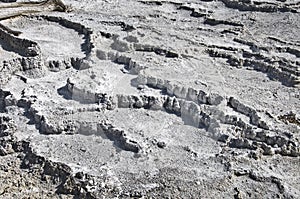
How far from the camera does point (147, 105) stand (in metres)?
14.4

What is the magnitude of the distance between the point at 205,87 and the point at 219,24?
668 cm

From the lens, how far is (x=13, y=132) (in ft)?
42.5

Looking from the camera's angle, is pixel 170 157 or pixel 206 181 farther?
pixel 170 157

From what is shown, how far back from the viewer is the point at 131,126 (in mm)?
13250

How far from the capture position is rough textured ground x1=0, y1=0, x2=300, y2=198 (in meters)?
11.3

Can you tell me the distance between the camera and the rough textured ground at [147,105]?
11.3 meters

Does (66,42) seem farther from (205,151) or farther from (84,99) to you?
(205,151)

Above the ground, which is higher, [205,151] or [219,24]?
[219,24]

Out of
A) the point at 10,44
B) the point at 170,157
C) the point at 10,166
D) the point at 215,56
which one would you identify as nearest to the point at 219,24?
the point at 215,56

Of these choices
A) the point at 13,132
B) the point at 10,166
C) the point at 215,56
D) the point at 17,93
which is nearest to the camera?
the point at 10,166

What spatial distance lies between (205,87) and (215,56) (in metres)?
3.22

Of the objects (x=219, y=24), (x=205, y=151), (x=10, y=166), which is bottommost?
(x=10, y=166)

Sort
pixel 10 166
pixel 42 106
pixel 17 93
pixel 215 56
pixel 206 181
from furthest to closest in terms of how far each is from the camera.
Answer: pixel 215 56 → pixel 17 93 → pixel 42 106 → pixel 10 166 → pixel 206 181

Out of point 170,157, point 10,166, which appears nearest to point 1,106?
point 10,166
